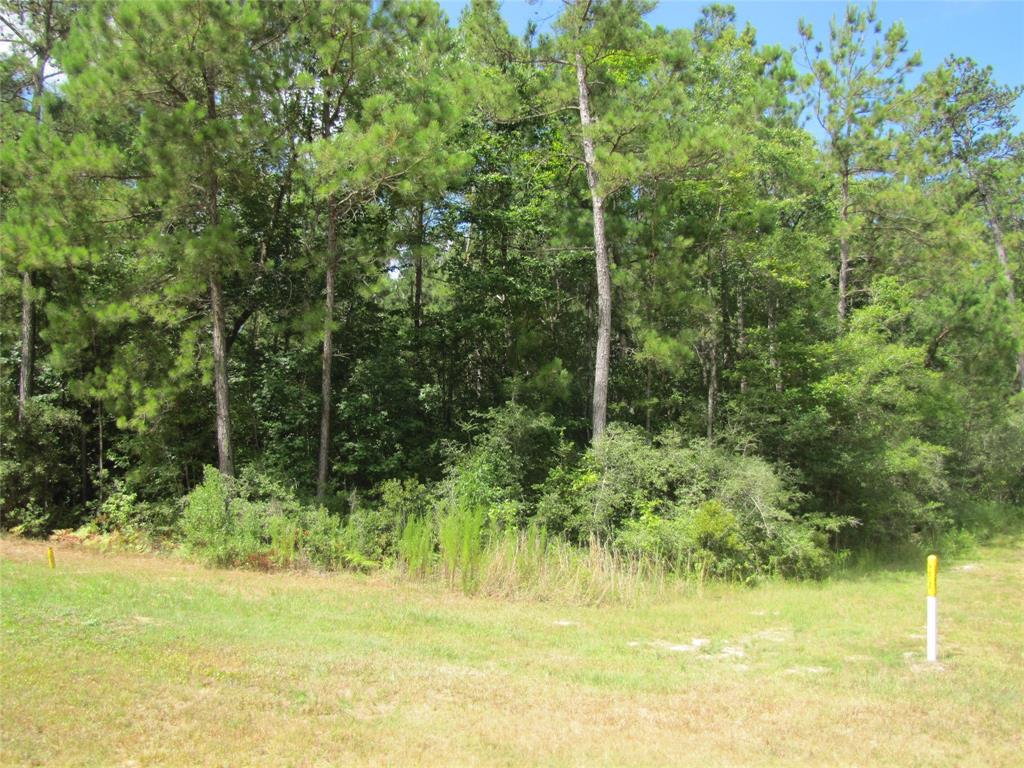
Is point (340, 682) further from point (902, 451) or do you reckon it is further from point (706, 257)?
point (902, 451)

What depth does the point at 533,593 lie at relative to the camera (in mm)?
9977

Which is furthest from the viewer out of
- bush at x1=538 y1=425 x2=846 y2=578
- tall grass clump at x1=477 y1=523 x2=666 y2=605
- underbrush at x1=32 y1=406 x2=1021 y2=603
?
bush at x1=538 y1=425 x2=846 y2=578

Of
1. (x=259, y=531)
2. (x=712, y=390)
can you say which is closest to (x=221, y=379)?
(x=259, y=531)

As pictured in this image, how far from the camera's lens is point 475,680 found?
579 centimetres

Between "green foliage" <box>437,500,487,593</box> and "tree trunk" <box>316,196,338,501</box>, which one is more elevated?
"tree trunk" <box>316,196,338,501</box>

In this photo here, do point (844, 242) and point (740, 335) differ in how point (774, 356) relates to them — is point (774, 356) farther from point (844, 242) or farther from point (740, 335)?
point (844, 242)

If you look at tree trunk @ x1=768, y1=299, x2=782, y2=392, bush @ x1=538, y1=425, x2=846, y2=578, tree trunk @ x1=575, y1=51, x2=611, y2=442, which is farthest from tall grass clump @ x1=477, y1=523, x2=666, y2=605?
tree trunk @ x1=768, y1=299, x2=782, y2=392

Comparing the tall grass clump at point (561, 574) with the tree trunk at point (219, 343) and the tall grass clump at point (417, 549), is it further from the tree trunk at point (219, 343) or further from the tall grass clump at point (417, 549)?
the tree trunk at point (219, 343)

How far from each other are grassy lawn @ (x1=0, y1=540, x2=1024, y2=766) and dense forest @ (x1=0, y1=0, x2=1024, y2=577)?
2747mm

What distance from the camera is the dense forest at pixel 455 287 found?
41.0 ft

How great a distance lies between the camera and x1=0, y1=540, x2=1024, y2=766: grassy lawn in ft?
14.1

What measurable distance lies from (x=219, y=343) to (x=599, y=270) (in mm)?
7810

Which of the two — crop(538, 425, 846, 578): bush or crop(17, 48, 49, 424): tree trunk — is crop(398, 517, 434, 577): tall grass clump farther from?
crop(17, 48, 49, 424): tree trunk

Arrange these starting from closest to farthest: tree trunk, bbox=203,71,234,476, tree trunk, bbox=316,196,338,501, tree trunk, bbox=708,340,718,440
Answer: tree trunk, bbox=203,71,234,476 → tree trunk, bbox=316,196,338,501 → tree trunk, bbox=708,340,718,440
